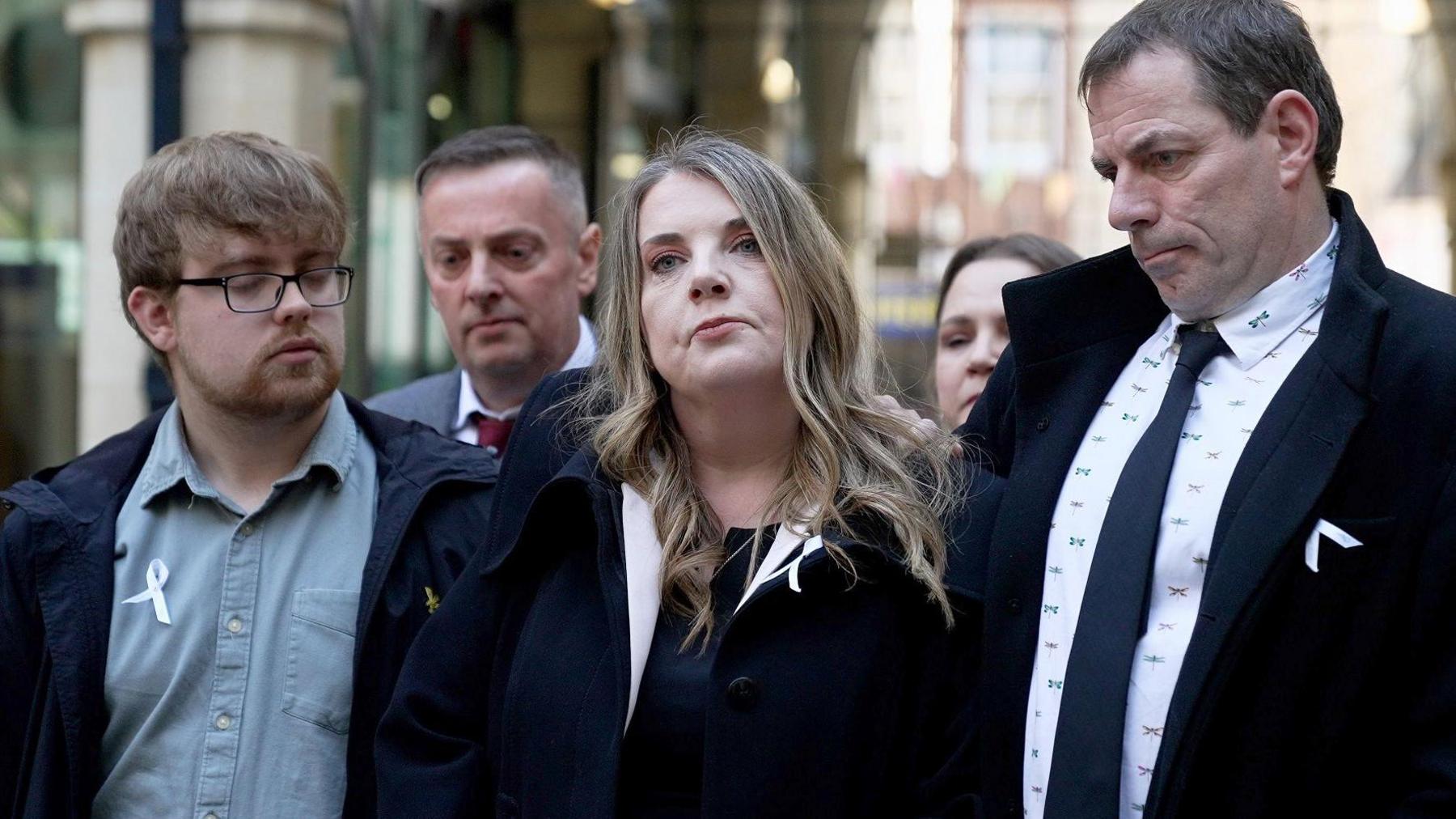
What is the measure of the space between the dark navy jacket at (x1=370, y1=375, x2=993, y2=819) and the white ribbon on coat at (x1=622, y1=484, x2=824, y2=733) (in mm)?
19

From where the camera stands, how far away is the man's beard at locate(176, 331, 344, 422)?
3082mm

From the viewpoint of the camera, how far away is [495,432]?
412cm

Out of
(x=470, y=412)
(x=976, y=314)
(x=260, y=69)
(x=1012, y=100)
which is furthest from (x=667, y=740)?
(x=1012, y=100)

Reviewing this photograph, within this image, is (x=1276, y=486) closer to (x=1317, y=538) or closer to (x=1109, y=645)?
(x=1317, y=538)

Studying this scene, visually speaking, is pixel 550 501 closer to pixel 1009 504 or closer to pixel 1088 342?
pixel 1009 504

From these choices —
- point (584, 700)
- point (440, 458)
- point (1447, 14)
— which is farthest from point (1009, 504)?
point (1447, 14)

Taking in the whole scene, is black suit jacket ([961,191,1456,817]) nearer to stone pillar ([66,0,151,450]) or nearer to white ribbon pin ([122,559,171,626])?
white ribbon pin ([122,559,171,626])

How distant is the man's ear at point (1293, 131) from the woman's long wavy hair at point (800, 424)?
2.46 ft

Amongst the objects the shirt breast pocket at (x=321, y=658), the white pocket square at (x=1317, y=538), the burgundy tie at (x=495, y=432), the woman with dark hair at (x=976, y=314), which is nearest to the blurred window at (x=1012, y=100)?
the woman with dark hair at (x=976, y=314)

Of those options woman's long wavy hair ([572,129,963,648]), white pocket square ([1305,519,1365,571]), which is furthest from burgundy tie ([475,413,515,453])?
white pocket square ([1305,519,1365,571])

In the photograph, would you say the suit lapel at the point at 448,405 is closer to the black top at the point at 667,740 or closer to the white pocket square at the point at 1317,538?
the black top at the point at 667,740

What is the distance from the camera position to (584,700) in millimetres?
2598

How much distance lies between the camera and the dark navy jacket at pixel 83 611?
286cm

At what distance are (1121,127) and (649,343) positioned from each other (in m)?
0.87
